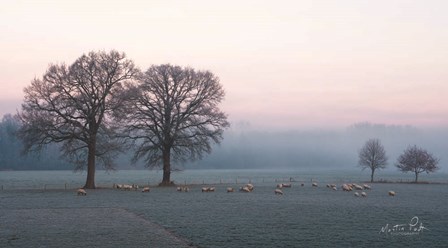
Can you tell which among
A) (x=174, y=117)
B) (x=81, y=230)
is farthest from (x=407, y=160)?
(x=81, y=230)

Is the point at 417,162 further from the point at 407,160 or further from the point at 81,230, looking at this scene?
the point at 81,230

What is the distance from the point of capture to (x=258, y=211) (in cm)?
3253

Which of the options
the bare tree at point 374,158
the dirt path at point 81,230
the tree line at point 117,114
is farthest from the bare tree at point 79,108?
the bare tree at point 374,158

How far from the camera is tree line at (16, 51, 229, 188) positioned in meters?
52.2

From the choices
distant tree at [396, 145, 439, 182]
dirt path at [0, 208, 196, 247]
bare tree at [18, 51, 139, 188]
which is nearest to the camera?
dirt path at [0, 208, 196, 247]
